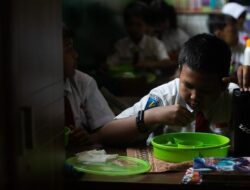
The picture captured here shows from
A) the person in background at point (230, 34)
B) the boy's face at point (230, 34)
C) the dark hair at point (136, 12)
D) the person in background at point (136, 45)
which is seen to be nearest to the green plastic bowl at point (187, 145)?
the person in background at point (230, 34)

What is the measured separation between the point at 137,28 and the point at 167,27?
98cm

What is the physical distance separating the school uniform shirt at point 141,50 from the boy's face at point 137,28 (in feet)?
0.16

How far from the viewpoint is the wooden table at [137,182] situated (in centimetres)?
140

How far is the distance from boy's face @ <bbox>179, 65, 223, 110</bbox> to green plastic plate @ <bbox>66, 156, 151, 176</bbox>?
345mm

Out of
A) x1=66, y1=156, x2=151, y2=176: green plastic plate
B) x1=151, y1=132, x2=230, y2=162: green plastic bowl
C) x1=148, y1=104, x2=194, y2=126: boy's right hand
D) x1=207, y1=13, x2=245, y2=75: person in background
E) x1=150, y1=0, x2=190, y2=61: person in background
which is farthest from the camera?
x1=150, y1=0, x2=190, y2=61: person in background

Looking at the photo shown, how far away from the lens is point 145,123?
5.92ft

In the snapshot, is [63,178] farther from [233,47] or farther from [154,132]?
[233,47]

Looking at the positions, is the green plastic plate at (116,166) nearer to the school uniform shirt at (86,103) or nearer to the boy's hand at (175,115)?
the boy's hand at (175,115)

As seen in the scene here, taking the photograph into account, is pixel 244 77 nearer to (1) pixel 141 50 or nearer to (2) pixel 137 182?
(2) pixel 137 182

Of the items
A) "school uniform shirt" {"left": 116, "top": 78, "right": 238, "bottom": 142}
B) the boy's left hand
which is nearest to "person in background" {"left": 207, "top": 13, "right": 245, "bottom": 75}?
"school uniform shirt" {"left": 116, "top": 78, "right": 238, "bottom": 142}

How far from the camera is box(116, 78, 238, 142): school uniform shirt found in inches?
76.3

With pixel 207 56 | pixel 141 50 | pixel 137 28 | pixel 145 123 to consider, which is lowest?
pixel 141 50

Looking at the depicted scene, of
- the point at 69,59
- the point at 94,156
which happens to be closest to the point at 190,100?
the point at 94,156

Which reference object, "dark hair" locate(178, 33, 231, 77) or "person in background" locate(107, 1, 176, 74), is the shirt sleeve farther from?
"person in background" locate(107, 1, 176, 74)
